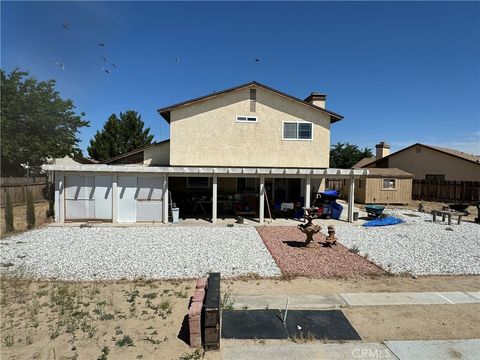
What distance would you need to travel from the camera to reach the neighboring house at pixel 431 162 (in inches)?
1051

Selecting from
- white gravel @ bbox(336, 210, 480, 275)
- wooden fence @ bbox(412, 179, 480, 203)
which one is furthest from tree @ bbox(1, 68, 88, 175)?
wooden fence @ bbox(412, 179, 480, 203)

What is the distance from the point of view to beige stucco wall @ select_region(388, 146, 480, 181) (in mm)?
26567

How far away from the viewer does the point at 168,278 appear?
296 inches

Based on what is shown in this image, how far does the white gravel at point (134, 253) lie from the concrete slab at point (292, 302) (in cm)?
163

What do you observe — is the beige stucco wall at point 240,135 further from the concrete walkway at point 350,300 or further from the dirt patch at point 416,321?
the dirt patch at point 416,321

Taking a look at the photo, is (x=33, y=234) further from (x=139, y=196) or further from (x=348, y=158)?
(x=348, y=158)

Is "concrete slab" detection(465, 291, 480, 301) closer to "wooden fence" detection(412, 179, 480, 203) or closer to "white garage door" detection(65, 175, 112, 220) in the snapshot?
"white garage door" detection(65, 175, 112, 220)

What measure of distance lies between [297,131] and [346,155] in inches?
1327

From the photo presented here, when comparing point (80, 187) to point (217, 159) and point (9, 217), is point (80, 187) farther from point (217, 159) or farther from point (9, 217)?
point (217, 159)

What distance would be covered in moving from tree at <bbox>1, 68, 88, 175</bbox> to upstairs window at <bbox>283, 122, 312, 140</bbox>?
24.3m

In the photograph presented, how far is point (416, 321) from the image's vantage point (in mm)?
5406

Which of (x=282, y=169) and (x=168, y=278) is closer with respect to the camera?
(x=168, y=278)

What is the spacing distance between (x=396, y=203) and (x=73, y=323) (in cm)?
2507

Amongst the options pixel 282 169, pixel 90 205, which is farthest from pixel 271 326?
pixel 90 205
